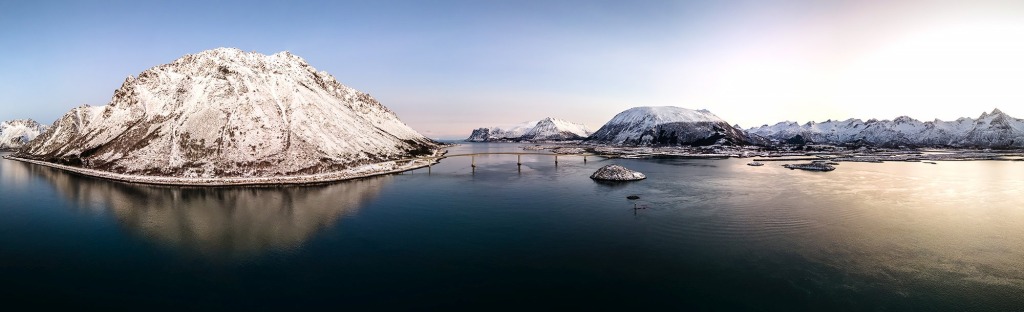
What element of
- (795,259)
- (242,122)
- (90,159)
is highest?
(242,122)

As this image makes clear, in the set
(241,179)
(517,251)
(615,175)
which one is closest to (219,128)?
(241,179)

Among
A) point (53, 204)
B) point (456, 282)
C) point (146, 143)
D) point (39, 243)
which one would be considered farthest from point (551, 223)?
point (146, 143)

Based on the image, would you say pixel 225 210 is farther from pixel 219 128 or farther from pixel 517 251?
pixel 219 128

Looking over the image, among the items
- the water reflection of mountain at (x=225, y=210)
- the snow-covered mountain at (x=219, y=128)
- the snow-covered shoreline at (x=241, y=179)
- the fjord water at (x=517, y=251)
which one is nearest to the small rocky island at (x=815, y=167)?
the fjord water at (x=517, y=251)

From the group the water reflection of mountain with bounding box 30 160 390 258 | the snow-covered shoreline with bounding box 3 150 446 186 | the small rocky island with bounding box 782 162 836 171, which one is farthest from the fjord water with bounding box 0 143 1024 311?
the small rocky island with bounding box 782 162 836 171

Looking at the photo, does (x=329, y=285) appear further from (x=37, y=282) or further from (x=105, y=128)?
(x=105, y=128)

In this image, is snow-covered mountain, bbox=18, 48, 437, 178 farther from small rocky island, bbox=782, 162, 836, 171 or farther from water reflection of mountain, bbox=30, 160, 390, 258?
small rocky island, bbox=782, 162, 836, 171
